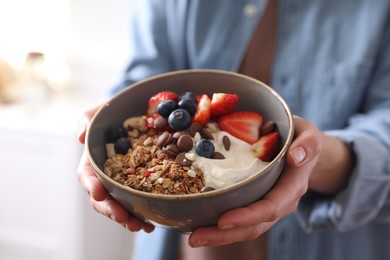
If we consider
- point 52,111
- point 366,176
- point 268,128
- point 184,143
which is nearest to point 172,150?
point 184,143

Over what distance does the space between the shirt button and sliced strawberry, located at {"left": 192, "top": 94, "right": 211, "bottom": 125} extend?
0.87 ft

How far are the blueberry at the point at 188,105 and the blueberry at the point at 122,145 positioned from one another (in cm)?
8

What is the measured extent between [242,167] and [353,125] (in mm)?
301

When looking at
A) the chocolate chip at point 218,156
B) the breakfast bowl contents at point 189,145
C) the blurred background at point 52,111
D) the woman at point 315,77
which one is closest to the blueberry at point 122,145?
the breakfast bowl contents at point 189,145

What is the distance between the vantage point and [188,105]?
2.02 feet

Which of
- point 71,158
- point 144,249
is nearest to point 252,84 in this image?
point 144,249

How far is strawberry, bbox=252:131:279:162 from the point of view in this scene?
0.59m

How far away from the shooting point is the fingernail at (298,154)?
544mm

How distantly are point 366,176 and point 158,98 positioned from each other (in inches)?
13.0

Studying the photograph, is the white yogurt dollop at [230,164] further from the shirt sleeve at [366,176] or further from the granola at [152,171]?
the shirt sleeve at [366,176]

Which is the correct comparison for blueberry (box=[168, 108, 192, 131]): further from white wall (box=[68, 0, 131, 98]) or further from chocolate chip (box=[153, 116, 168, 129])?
white wall (box=[68, 0, 131, 98])

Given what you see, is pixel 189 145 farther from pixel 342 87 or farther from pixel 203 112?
pixel 342 87

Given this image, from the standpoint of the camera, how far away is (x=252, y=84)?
0.65 m

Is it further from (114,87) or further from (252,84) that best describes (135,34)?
(252,84)
